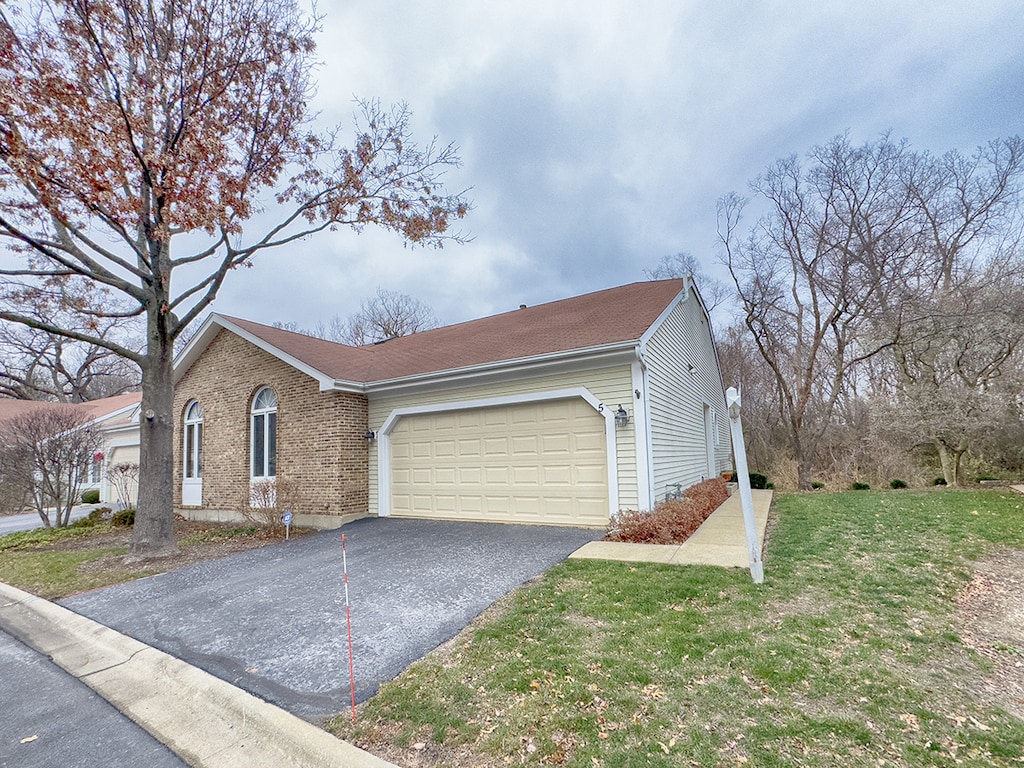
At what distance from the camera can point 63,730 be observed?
3.11 meters

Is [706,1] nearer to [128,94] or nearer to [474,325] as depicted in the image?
[474,325]

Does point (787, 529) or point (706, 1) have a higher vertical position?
point (706, 1)

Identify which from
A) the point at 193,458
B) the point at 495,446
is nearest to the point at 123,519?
the point at 193,458

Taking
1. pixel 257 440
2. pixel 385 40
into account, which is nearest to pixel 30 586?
pixel 257 440

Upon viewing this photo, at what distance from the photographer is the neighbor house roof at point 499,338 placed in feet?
29.3

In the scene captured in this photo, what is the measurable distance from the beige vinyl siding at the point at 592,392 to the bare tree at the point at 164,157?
384cm

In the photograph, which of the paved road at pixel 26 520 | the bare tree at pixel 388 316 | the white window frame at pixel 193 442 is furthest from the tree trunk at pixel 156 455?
the bare tree at pixel 388 316

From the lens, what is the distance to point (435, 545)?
7.50 m

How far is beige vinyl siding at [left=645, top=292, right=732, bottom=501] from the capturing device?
8.79 m

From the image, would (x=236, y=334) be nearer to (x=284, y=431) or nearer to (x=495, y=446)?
(x=284, y=431)

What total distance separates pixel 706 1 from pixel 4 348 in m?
38.1

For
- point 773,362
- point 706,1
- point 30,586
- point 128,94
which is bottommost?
point 30,586

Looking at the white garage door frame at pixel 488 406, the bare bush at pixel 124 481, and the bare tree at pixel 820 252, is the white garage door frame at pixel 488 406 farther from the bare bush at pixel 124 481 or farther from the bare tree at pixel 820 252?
the bare tree at pixel 820 252

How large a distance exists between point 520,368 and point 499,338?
231cm
